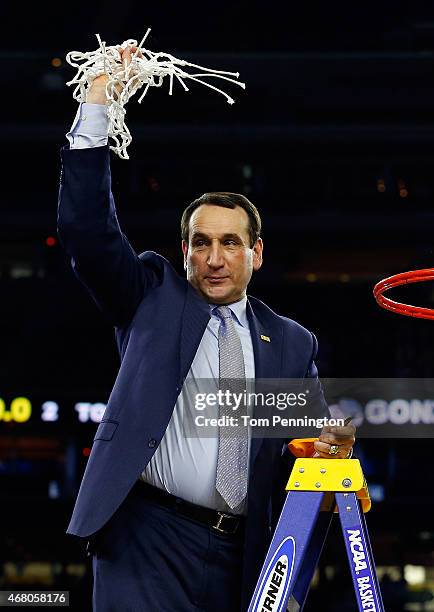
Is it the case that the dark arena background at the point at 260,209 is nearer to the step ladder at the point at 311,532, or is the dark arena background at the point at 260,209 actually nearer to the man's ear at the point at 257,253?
the man's ear at the point at 257,253

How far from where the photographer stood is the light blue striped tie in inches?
100

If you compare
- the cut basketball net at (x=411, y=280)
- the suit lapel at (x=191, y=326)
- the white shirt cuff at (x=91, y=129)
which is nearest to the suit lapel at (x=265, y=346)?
the suit lapel at (x=191, y=326)

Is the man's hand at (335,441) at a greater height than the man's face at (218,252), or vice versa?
the man's face at (218,252)

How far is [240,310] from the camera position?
2758 mm

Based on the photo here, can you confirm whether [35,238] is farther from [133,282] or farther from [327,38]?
[133,282]

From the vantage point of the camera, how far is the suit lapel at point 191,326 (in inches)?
101

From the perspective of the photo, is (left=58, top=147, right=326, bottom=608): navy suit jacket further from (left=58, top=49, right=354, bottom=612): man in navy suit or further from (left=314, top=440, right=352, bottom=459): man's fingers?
(left=314, top=440, right=352, bottom=459): man's fingers

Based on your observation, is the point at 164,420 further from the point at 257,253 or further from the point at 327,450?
the point at 257,253

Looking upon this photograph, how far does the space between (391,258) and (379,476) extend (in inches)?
54.6

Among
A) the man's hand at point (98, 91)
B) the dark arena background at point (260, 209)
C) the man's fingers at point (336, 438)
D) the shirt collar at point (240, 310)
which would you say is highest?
the dark arena background at point (260, 209)

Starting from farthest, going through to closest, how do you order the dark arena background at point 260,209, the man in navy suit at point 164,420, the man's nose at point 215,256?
the dark arena background at point 260,209
the man's nose at point 215,256
the man in navy suit at point 164,420

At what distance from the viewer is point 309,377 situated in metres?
2.76

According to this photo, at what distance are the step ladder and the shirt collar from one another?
422mm

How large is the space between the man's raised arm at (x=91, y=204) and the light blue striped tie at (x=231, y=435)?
0.98ft
